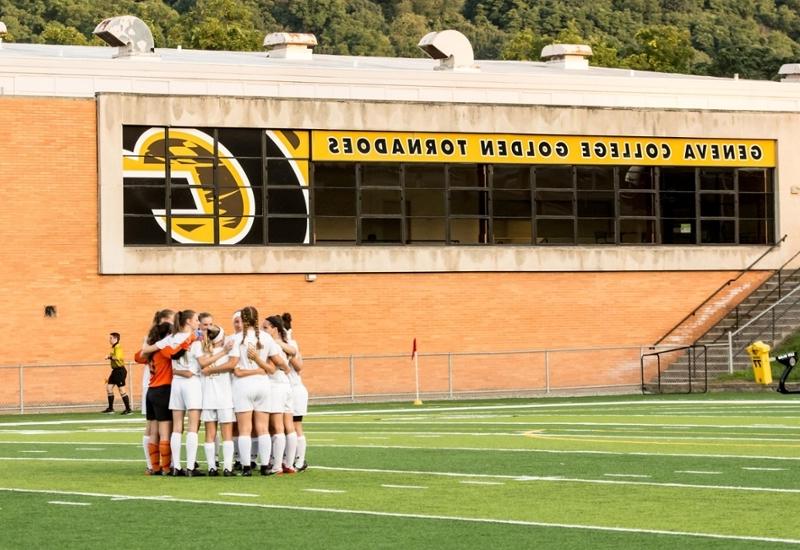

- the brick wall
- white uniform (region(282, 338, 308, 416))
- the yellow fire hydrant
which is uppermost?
the brick wall

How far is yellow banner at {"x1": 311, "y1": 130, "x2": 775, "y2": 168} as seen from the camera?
45125mm

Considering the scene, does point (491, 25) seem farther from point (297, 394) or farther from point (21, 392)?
point (297, 394)

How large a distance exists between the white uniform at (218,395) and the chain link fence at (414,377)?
2135 centimetres

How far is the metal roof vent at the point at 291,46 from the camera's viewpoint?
50562mm

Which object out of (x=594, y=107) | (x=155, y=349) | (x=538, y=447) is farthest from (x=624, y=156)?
(x=155, y=349)

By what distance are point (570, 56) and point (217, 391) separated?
121 feet

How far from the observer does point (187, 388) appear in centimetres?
1977

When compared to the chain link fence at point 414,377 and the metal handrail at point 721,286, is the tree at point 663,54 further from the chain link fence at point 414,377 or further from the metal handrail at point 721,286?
the chain link fence at point 414,377

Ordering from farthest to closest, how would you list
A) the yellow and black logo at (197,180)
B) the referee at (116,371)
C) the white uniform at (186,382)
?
the yellow and black logo at (197,180) < the referee at (116,371) < the white uniform at (186,382)

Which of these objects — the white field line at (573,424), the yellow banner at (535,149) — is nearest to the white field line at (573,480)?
the white field line at (573,424)

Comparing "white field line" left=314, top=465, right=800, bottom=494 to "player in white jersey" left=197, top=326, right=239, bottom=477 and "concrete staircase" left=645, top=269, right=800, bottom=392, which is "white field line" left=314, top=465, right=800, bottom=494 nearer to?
"player in white jersey" left=197, top=326, right=239, bottom=477

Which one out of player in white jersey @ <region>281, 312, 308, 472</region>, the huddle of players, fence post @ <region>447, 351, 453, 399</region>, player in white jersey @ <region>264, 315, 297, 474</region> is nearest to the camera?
the huddle of players

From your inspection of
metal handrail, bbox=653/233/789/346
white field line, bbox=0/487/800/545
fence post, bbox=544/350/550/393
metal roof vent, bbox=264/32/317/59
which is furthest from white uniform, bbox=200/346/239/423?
metal roof vent, bbox=264/32/317/59

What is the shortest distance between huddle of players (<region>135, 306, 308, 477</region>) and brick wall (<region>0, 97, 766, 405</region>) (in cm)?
2152
